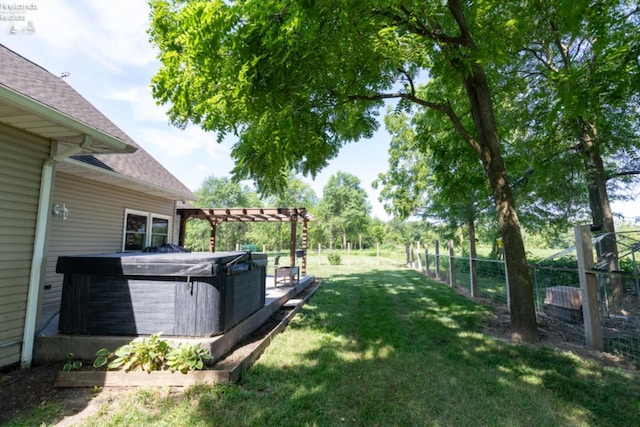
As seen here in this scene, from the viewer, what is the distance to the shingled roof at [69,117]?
138 inches

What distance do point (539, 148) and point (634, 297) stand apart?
4.16 meters

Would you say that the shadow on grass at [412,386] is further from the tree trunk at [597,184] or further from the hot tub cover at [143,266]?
the tree trunk at [597,184]

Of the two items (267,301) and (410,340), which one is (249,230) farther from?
(410,340)

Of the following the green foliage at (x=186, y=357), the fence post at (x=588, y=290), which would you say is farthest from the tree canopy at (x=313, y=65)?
the green foliage at (x=186, y=357)

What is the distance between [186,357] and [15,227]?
2744 millimetres

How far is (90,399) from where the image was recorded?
2877 millimetres

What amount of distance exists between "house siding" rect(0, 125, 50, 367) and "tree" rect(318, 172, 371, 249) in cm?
3630

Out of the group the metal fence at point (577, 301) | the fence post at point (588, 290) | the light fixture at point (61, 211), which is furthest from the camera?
the light fixture at point (61, 211)

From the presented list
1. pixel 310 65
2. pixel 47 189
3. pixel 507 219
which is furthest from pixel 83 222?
pixel 507 219

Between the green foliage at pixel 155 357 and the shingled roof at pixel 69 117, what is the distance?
2696mm

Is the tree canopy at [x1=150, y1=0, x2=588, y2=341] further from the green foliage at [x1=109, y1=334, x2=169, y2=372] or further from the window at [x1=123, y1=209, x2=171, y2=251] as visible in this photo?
the window at [x1=123, y1=209, x2=171, y2=251]

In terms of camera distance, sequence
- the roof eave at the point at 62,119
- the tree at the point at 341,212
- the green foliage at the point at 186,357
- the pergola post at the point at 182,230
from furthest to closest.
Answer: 1. the tree at the point at 341,212
2. the pergola post at the point at 182,230
3. the green foliage at the point at 186,357
4. the roof eave at the point at 62,119

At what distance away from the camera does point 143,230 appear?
814 centimetres

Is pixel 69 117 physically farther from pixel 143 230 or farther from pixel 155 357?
pixel 143 230
